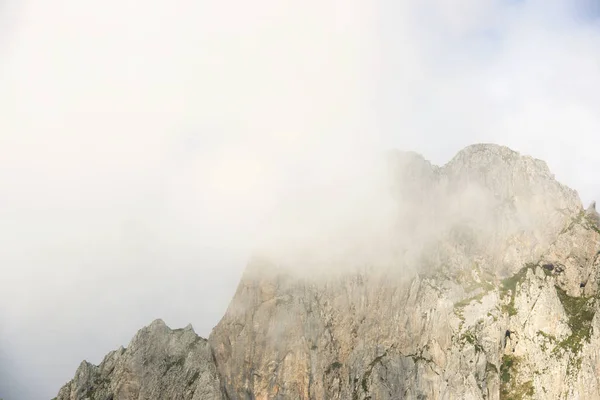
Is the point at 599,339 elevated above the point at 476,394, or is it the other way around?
the point at 599,339

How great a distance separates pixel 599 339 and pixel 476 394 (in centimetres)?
5013

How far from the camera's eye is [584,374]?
19588 cm

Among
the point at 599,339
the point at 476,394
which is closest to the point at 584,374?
the point at 599,339

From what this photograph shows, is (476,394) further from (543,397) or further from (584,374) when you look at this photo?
(584,374)

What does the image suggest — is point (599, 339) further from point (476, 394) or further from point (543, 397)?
point (476, 394)

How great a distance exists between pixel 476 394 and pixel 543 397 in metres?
25.2

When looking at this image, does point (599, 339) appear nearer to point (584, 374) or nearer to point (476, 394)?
point (584, 374)

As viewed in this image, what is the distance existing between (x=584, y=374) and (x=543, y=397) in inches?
663

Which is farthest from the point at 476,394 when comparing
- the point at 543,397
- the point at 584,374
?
the point at 584,374

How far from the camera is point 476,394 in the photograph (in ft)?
652

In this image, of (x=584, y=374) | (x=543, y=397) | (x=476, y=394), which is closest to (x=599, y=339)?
(x=584, y=374)

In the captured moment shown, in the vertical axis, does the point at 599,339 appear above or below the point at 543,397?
above

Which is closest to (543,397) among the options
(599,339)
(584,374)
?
(584,374)

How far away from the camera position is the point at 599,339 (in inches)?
7864
